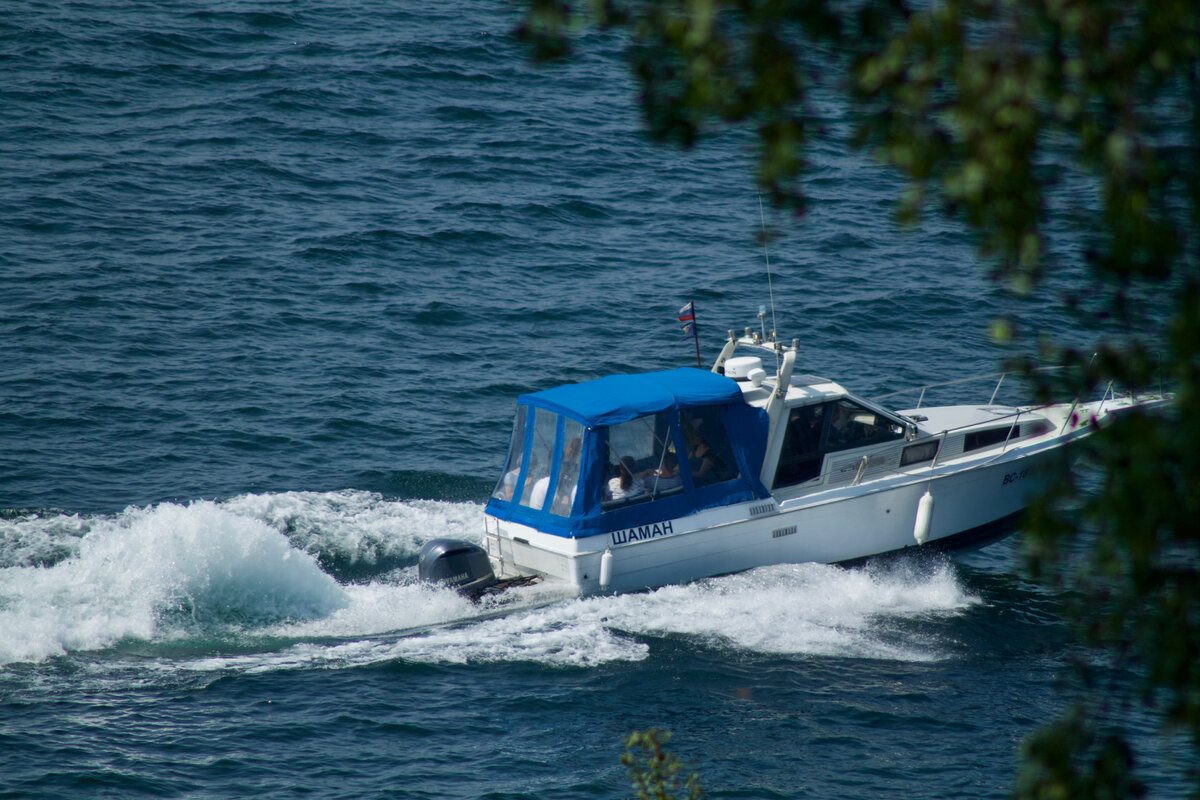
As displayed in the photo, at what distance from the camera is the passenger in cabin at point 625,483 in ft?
44.6

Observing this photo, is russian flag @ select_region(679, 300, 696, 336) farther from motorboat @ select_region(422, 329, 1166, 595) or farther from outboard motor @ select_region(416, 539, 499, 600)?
outboard motor @ select_region(416, 539, 499, 600)

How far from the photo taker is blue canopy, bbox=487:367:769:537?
13391 millimetres

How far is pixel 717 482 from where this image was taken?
14.0 meters

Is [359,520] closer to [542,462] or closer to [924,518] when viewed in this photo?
[542,462]

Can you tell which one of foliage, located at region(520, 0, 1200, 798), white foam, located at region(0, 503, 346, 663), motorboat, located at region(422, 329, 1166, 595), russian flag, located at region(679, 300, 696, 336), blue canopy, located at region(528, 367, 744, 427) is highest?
foliage, located at region(520, 0, 1200, 798)

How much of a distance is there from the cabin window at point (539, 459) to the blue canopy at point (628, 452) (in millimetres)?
12

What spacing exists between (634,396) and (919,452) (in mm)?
3968

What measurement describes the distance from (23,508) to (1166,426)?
14.7m

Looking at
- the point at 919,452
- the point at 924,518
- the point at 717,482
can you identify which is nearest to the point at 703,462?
the point at 717,482

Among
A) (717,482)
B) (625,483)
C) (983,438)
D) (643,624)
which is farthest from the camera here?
(983,438)

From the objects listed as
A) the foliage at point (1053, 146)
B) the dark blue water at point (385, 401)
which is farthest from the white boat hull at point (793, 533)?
the foliage at point (1053, 146)

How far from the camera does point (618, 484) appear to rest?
44.7 feet

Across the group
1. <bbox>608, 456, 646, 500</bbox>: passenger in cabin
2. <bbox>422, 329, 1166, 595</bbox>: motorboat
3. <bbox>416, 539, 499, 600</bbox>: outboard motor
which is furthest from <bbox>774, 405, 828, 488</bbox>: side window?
<bbox>416, 539, 499, 600</bbox>: outboard motor

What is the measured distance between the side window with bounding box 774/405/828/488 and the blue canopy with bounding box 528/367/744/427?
0.91 meters
